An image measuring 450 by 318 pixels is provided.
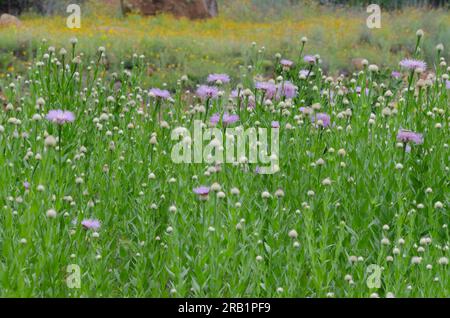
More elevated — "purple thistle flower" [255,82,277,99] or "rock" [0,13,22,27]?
"purple thistle flower" [255,82,277,99]

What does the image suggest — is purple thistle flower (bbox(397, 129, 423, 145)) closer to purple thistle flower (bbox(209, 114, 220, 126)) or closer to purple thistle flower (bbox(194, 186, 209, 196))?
purple thistle flower (bbox(209, 114, 220, 126))

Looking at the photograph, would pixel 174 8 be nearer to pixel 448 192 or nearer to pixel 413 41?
pixel 413 41

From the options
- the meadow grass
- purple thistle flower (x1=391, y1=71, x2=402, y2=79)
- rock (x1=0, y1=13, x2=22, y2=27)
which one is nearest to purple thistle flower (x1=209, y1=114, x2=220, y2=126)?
purple thistle flower (x1=391, y1=71, x2=402, y2=79)

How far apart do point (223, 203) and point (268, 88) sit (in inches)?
49.5

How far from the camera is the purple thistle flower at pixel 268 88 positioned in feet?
18.4

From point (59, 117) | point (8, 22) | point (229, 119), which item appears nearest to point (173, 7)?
point (8, 22)

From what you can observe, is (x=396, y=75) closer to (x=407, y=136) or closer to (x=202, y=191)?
(x=407, y=136)

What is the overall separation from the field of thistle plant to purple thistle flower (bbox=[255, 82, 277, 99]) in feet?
0.08

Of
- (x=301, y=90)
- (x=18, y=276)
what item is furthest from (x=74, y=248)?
(x=301, y=90)

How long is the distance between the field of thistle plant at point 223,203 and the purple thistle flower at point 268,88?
26 mm

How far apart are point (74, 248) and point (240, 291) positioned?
116cm

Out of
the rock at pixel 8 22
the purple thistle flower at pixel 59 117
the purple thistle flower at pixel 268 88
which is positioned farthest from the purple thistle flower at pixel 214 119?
the rock at pixel 8 22

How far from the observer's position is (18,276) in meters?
3.58

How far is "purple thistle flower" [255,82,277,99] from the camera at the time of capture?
5605mm
